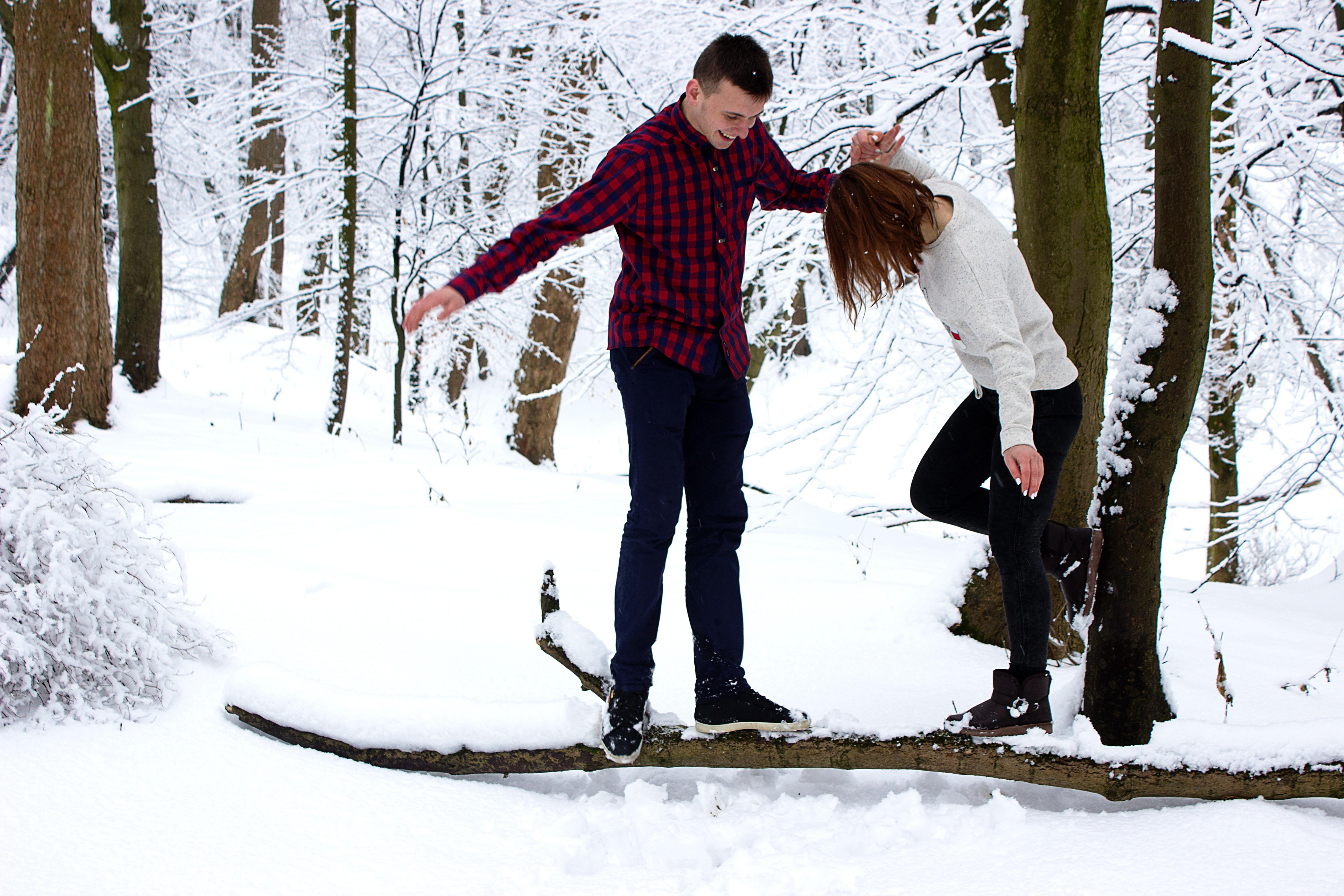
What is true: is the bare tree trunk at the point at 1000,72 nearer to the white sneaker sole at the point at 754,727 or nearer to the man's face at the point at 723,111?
Answer: the man's face at the point at 723,111

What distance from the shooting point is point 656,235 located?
2.24 meters

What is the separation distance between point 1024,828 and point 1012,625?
0.51 m

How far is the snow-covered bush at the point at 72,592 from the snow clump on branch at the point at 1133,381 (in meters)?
2.68

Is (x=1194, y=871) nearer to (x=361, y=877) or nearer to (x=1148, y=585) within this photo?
(x=1148, y=585)

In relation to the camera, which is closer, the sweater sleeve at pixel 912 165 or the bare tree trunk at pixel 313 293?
the sweater sleeve at pixel 912 165

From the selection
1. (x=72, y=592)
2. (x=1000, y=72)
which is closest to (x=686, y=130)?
(x=72, y=592)

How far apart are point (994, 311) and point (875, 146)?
67 centimetres

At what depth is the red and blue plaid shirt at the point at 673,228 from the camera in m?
2.16

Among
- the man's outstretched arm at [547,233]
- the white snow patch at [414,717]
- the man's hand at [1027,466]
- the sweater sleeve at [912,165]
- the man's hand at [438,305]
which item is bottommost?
the white snow patch at [414,717]

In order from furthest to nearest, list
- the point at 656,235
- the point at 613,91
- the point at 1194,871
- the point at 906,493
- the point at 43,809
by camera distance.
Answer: the point at 906,493 → the point at 613,91 → the point at 656,235 → the point at 43,809 → the point at 1194,871

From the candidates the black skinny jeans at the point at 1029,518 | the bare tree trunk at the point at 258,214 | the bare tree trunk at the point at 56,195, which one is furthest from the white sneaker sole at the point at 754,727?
the bare tree trunk at the point at 258,214

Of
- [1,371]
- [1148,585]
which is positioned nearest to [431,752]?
[1148,585]

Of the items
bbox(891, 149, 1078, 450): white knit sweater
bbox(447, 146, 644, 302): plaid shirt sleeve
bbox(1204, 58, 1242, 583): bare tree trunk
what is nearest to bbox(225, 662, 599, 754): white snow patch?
bbox(447, 146, 644, 302): plaid shirt sleeve

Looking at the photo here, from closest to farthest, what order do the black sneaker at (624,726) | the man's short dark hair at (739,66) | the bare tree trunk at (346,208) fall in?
the man's short dark hair at (739,66) → the black sneaker at (624,726) → the bare tree trunk at (346,208)
